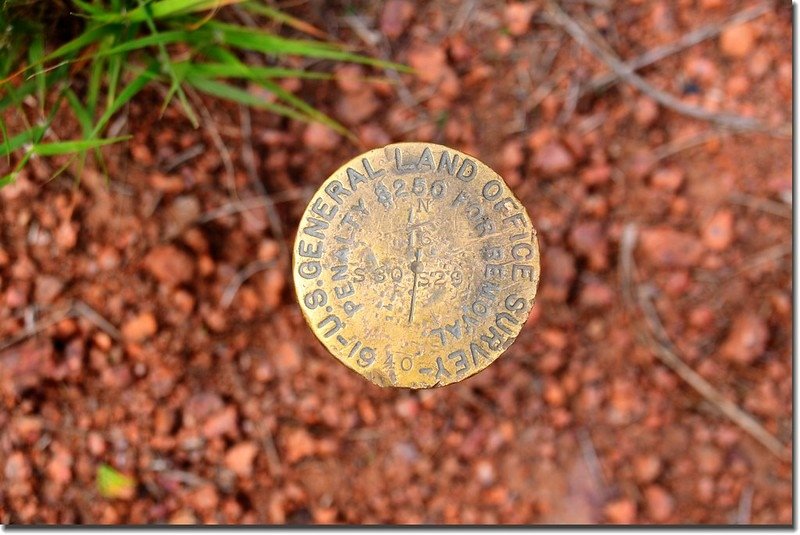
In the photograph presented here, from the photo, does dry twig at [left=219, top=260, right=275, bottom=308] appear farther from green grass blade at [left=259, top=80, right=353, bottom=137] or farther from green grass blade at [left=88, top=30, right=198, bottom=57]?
green grass blade at [left=88, top=30, right=198, bottom=57]

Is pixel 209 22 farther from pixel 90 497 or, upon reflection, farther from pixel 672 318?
pixel 672 318

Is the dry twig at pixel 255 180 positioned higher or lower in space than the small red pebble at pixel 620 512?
higher

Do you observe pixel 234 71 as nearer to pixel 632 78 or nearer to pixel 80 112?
pixel 80 112

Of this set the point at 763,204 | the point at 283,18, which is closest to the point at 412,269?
the point at 283,18

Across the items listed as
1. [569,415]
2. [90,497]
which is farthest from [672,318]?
[90,497]

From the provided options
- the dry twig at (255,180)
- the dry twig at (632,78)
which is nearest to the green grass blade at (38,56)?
the dry twig at (255,180)

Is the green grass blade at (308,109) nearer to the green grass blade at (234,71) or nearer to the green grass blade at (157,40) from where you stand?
the green grass blade at (234,71)

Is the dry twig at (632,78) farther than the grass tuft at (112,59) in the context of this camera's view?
Yes
